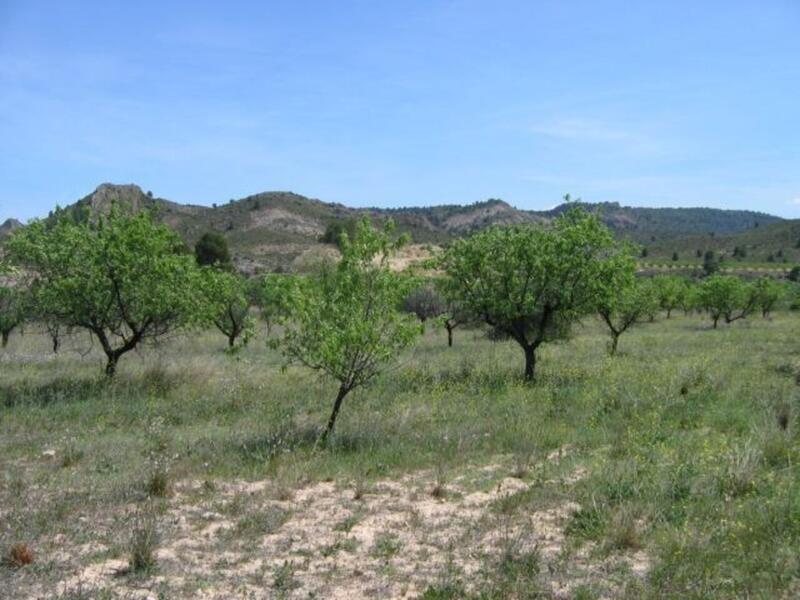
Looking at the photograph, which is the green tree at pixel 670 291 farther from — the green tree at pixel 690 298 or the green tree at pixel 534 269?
the green tree at pixel 534 269

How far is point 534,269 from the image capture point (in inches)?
638

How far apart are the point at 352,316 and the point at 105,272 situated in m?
7.50

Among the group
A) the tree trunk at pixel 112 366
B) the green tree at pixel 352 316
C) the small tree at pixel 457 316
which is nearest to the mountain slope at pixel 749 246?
the small tree at pixel 457 316

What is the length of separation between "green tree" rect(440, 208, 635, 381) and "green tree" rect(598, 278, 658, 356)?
0.27 m

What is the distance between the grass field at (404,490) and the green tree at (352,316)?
1.17 meters

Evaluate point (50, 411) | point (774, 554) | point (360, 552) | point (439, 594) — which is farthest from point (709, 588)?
point (50, 411)

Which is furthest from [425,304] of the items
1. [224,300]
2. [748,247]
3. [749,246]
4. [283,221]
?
[749,246]

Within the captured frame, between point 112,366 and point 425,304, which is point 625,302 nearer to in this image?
point 112,366

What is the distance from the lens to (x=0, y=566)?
565 cm

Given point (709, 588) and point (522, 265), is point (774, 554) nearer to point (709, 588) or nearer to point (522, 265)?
point (709, 588)

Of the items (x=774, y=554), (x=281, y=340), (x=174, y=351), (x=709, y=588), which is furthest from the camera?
(x=174, y=351)

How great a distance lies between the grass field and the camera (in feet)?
17.8

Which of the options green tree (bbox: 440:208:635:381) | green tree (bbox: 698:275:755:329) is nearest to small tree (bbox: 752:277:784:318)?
green tree (bbox: 698:275:755:329)

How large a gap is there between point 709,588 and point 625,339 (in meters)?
28.0
